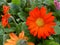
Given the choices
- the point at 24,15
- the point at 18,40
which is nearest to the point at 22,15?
the point at 24,15

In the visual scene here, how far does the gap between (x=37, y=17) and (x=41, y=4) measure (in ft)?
0.92

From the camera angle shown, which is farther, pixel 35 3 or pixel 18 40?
pixel 35 3

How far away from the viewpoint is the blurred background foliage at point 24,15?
98 cm

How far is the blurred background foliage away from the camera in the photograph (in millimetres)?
980

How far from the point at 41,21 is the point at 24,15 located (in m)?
0.26

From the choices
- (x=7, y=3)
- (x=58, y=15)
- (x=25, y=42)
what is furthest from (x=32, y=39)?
(x=7, y=3)

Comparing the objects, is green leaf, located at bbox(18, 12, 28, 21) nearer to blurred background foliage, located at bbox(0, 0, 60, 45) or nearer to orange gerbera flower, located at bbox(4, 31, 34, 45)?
blurred background foliage, located at bbox(0, 0, 60, 45)

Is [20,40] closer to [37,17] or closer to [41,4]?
[37,17]

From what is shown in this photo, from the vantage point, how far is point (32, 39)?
0.97 metres

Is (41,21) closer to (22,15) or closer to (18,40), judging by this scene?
(18,40)

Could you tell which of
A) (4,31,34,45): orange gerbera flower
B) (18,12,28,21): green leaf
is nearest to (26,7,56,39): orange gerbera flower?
(4,31,34,45): orange gerbera flower

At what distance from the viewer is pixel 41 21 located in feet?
2.87

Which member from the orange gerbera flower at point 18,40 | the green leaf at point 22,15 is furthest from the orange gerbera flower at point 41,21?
the green leaf at point 22,15

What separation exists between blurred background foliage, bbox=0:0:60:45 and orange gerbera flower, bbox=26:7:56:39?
111 millimetres
